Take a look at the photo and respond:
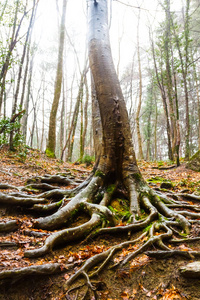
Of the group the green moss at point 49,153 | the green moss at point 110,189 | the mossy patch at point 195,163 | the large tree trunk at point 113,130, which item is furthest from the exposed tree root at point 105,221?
the green moss at point 49,153

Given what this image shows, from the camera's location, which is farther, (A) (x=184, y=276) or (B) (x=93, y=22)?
(B) (x=93, y=22)

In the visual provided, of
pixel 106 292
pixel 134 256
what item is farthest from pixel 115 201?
pixel 106 292

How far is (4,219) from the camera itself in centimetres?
338

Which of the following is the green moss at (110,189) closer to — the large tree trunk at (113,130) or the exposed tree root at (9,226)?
the large tree trunk at (113,130)

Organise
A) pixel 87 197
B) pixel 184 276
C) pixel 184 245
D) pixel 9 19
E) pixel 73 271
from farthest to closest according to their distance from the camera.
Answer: pixel 9 19
pixel 87 197
pixel 184 245
pixel 73 271
pixel 184 276

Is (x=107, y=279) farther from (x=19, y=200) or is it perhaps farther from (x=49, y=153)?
(x=49, y=153)

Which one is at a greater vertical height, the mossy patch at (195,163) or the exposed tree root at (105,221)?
the mossy patch at (195,163)

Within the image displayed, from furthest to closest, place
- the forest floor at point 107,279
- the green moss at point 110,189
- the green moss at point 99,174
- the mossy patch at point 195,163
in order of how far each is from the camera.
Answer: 1. the mossy patch at point 195,163
2. the green moss at point 99,174
3. the green moss at point 110,189
4. the forest floor at point 107,279

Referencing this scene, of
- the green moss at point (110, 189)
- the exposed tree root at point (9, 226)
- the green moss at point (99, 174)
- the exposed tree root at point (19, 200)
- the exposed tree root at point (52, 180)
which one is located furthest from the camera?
the exposed tree root at point (52, 180)

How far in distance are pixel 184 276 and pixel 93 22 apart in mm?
5779

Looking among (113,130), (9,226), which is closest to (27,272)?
(9,226)

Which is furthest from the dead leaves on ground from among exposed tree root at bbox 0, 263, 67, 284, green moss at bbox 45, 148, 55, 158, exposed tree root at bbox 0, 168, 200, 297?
green moss at bbox 45, 148, 55, 158

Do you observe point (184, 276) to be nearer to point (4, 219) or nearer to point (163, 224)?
point (163, 224)

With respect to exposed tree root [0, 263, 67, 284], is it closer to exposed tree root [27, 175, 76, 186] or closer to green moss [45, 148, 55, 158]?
exposed tree root [27, 175, 76, 186]
